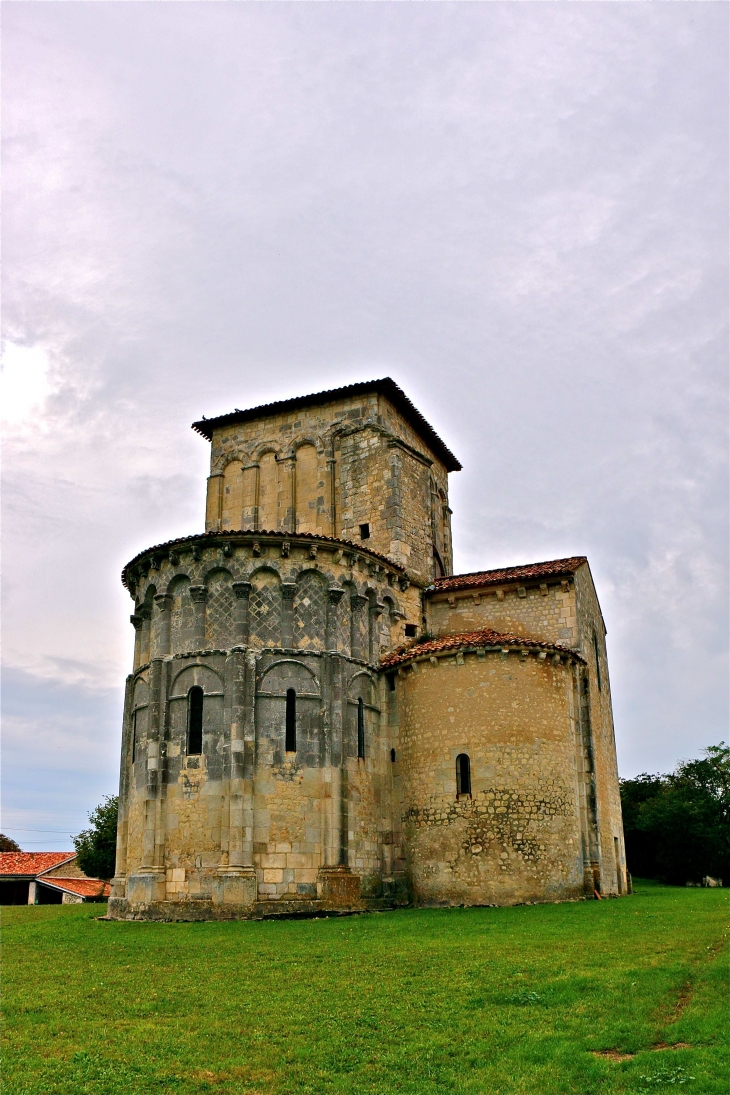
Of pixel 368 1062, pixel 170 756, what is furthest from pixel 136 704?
pixel 368 1062

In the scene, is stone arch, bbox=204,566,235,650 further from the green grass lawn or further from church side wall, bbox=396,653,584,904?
the green grass lawn

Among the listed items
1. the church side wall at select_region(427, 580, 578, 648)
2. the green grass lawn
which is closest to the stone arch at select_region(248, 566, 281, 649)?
the church side wall at select_region(427, 580, 578, 648)

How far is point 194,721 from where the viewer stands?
2441 cm

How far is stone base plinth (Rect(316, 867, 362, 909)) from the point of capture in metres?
23.2

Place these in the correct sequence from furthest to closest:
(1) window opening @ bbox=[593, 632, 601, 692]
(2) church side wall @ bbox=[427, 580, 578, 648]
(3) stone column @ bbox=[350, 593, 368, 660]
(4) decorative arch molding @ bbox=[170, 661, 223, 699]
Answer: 1. (1) window opening @ bbox=[593, 632, 601, 692]
2. (2) church side wall @ bbox=[427, 580, 578, 648]
3. (3) stone column @ bbox=[350, 593, 368, 660]
4. (4) decorative arch molding @ bbox=[170, 661, 223, 699]

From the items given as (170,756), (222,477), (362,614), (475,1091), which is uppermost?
(222,477)

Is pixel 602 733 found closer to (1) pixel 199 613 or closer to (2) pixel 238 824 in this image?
(2) pixel 238 824

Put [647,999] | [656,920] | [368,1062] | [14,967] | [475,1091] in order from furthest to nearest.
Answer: [656,920] → [14,967] → [647,999] → [368,1062] → [475,1091]

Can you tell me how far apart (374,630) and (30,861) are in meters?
39.3

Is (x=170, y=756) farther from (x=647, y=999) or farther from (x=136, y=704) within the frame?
(x=647, y=999)

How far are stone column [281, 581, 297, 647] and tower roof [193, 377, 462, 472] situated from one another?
35.3ft

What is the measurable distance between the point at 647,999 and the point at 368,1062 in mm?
3761

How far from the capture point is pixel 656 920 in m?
18.7

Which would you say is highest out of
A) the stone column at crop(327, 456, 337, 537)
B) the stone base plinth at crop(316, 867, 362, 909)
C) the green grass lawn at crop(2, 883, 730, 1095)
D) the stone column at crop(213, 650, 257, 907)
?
the stone column at crop(327, 456, 337, 537)
